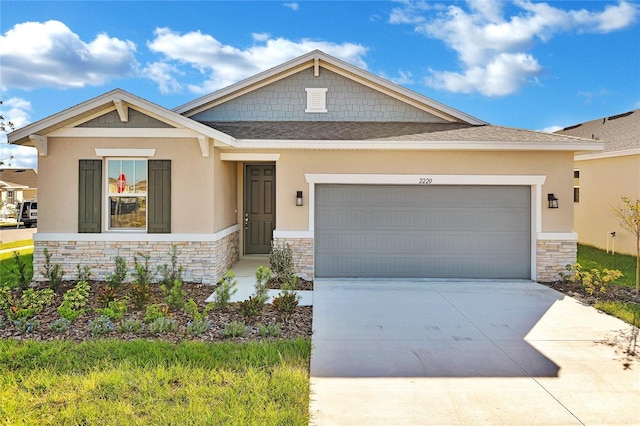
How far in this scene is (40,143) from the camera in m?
8.62

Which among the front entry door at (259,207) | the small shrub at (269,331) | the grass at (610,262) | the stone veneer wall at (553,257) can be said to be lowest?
the small shrub at (269,331)

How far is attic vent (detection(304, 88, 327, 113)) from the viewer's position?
463 inches

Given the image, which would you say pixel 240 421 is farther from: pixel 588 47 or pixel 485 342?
pixel 588 47

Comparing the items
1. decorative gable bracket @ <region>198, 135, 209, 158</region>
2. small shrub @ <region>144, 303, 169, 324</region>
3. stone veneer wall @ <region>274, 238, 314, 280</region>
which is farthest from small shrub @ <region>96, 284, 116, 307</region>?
stone veneer wall @ <region>274, 238, 314, 280</region>

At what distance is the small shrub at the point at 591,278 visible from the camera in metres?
8.31

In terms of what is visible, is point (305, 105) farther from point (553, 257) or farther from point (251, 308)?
point (553, 257)

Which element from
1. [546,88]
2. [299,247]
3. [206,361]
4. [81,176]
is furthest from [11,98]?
[546,88]

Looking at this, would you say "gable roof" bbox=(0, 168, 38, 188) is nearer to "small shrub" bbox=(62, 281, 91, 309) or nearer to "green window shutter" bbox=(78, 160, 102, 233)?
"green window shutter" bbox=(78, 160, 102, 233)

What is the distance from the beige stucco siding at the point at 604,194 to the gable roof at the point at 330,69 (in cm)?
537

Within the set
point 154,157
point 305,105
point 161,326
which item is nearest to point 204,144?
point 154,157

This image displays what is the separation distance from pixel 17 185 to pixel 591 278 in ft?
147

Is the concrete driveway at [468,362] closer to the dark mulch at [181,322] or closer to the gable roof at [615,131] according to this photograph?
the dark mulch at [181,322]

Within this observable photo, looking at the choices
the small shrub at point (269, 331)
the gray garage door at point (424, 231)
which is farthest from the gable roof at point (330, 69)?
the small shrub at point (269, 331)

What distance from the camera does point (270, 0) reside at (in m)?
11.4
